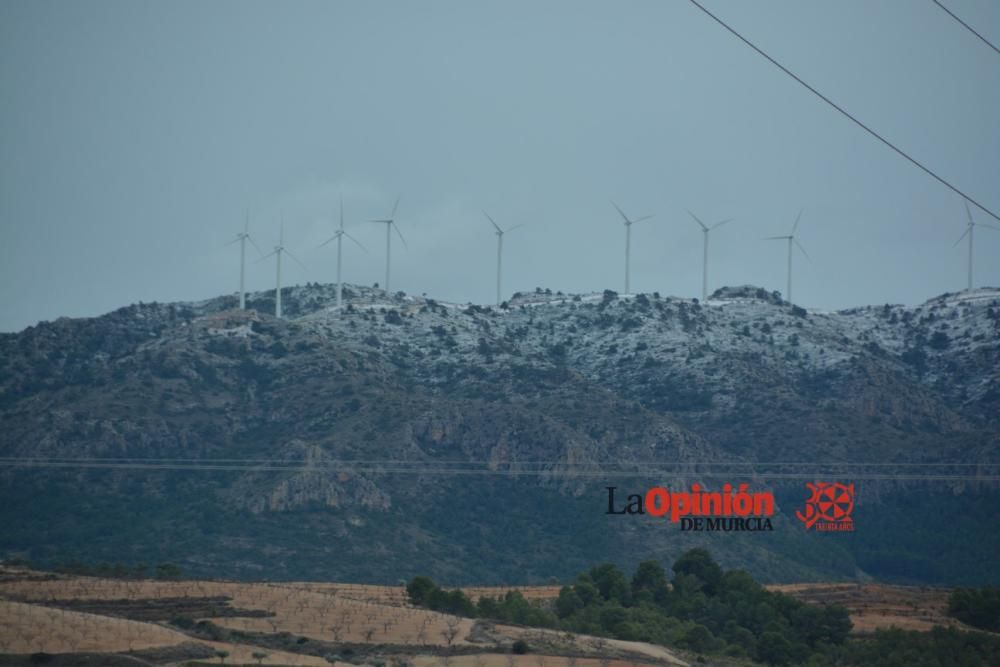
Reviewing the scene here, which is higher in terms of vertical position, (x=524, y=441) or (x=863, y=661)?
(x=524, y=441)

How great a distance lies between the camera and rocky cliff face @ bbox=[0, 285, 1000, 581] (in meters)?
159

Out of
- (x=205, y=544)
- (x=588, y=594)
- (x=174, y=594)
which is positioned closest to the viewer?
(x=174, y=594)

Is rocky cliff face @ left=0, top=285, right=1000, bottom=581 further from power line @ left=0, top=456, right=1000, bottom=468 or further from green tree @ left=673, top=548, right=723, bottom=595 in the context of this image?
green tree @ left=673, top=548, right=723, bottom=595

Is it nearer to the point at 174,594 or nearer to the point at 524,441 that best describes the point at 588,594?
the point at 174,594

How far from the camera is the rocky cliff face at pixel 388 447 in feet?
523

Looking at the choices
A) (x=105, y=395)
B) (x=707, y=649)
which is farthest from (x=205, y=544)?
(x=707, y=649)

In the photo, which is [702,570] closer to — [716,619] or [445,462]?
[716,619]

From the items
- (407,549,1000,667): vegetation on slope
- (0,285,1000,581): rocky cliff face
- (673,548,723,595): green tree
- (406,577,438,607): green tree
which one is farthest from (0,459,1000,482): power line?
(406,577,438,607): green tree

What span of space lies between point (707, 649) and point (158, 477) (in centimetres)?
7813

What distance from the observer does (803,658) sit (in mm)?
107500

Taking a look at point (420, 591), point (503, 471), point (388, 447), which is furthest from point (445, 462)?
point (420, 591)

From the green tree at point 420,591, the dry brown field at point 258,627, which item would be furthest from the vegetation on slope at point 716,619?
the dry brown field at point 258,627

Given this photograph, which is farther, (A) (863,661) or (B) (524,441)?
(B) (524,441)

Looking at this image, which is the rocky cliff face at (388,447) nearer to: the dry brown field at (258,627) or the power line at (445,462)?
the power line at (445,462)
